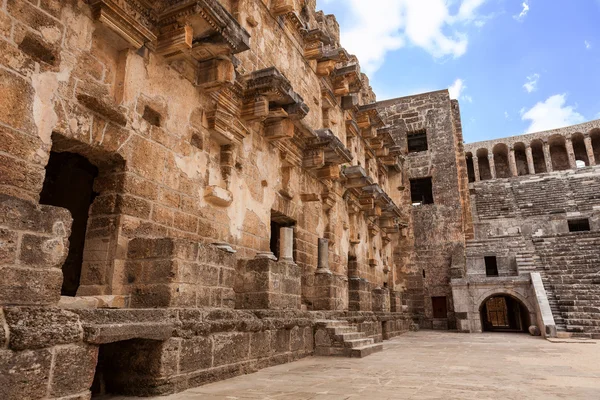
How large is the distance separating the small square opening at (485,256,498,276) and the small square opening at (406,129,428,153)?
5.63 metres

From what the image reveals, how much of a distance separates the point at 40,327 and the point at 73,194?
9.86 ft

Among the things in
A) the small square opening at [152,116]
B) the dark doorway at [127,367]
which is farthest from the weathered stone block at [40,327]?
the small square opening at [152,116]

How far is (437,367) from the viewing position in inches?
238

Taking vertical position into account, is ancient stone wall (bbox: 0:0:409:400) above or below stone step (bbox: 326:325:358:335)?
above

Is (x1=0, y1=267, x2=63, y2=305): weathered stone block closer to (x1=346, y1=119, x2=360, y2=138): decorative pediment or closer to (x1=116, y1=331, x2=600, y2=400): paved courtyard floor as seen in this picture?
(x1=116, y1=331, x2=600, y2=400): paved courtyard floor

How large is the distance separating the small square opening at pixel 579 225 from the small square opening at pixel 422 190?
793 cm

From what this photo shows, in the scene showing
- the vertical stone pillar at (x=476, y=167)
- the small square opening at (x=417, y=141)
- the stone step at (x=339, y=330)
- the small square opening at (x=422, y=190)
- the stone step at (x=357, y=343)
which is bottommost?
the stone step at (x=357, y=343)

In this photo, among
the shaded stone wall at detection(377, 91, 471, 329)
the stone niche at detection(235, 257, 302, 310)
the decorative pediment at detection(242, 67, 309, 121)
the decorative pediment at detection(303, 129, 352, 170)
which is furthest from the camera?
the shaded stone wall at detection(377, 91, 471, 329)

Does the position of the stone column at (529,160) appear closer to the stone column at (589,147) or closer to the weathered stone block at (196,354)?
the stone column at (589,147)

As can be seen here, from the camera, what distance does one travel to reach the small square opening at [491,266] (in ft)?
58.4

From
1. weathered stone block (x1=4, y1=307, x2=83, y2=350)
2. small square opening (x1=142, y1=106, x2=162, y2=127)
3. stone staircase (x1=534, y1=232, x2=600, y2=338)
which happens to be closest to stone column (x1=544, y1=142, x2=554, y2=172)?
stone staircase (x1=534, y1=232, x2=600, y2=338)

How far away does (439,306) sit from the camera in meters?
18.1

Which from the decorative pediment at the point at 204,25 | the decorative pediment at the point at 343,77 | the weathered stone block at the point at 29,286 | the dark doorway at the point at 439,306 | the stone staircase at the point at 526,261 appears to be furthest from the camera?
the dark doorway at the point at 439,306

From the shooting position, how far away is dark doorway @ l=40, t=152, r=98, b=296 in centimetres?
546
